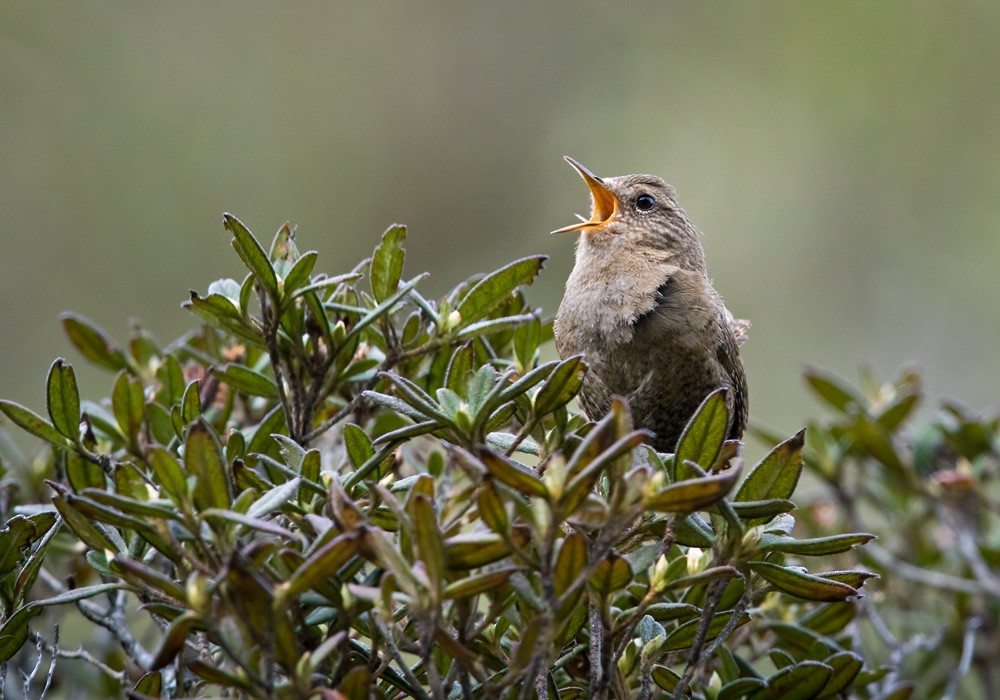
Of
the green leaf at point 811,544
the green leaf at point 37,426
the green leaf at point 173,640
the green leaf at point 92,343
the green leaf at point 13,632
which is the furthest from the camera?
the green leaf at point 92,343

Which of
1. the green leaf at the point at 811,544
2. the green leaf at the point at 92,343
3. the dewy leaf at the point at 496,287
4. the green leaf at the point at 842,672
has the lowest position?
the green leaf at the point at 842,672

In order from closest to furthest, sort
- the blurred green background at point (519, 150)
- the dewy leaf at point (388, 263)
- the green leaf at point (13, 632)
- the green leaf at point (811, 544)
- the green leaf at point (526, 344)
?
the green leaf at point (811, 544), the green leaf at point (13, 632), the dewy leaf at point (388, 263), the green leaf at point (526, 344), the blurred green background at point (519, 150)

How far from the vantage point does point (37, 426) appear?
2033 mm

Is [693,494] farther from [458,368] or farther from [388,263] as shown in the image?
[388,263]

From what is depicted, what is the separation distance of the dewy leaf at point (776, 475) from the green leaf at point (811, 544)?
0.22 ft

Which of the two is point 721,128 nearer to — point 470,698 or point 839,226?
point 839,226

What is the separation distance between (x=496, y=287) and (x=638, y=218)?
5.24 feet

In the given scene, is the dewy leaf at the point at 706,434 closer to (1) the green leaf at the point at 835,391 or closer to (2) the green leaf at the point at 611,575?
(2) the green leaf at the point at 611,575

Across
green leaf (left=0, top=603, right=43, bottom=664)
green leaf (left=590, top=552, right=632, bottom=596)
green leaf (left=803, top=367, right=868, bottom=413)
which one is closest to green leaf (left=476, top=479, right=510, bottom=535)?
green leaf (left=590, top=552, right=632, bottom=596)

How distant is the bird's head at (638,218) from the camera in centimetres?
346

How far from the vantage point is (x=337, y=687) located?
148 centimetres

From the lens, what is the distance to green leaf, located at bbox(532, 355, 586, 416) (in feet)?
5.57

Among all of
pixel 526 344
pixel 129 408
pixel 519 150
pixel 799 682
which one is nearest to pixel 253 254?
pixel 129 408

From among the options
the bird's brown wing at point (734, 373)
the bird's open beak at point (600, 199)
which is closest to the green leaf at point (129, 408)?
the bird's brown wing at point (734, 373)
